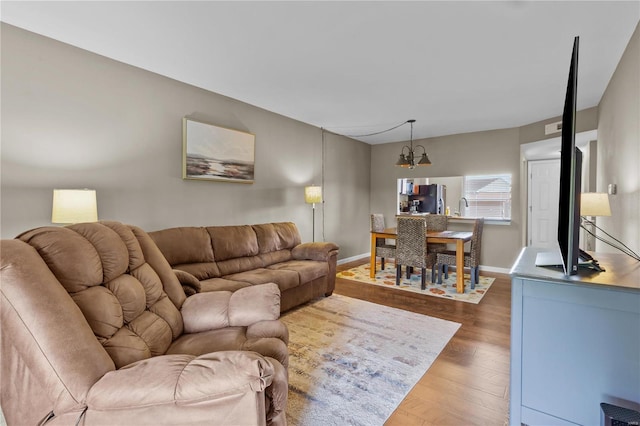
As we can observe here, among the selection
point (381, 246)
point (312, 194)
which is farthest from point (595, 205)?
point (312, 194)

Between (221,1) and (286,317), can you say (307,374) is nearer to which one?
(286,317)

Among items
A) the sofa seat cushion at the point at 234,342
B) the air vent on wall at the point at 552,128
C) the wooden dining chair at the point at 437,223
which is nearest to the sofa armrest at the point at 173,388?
the sofa seat cushion at the point at 234,342

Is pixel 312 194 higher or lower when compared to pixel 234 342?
higher

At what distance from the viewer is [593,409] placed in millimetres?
1195

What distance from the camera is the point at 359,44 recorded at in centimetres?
245

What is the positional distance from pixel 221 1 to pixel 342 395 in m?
2.64

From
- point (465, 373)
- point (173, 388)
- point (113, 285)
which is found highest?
point (113, 285)

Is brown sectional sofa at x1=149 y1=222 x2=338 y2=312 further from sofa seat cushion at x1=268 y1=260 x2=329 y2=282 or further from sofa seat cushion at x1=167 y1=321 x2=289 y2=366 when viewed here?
sofa seat cushion at x1=167 y1=321 x2=289 y2=366

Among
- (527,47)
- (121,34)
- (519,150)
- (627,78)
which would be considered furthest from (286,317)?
(519,150)

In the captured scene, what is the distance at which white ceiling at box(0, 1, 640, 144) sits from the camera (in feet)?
6.60

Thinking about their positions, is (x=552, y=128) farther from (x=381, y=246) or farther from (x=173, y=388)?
(x=173, y=388)

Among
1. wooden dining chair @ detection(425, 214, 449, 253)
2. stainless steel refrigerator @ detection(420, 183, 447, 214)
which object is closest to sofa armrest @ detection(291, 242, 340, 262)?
wooden dining chair @ detection(425, 214, 449, 253)

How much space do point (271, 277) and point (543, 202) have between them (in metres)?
6.15

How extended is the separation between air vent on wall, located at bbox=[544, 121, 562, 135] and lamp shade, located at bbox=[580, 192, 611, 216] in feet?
8.15
